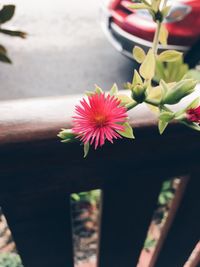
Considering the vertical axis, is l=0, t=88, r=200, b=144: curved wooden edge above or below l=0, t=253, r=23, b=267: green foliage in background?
above

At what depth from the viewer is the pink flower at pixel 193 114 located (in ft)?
1.47

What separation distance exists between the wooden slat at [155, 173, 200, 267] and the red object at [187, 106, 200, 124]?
9.8 inches

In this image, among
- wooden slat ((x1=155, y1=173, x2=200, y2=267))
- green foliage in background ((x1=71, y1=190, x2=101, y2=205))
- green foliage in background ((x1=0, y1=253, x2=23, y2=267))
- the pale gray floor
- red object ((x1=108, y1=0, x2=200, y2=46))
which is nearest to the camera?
wooden slat ((x1=155, y1=173, x2=200, y2=267))

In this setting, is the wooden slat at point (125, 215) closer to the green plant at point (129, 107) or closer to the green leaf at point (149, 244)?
the green plant at point (129, 107)

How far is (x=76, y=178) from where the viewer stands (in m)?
0.58

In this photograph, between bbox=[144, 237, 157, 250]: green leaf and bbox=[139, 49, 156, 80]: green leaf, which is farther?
bbox=[144, 237, 157, 250]: green leaf

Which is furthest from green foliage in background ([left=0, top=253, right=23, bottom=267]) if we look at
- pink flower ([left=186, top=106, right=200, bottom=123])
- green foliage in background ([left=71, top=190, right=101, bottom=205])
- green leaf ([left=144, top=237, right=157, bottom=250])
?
pink flower ([left=186, top=106, right=200, bottom=123])

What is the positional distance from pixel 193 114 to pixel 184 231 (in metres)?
0.49

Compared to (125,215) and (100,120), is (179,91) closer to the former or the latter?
(100,120)

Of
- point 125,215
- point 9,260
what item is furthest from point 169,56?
point 9,260

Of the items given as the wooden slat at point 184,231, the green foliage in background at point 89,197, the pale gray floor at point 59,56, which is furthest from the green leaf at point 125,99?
the pale gray floor at point 59,56

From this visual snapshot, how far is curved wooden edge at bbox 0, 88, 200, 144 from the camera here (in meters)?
0.48

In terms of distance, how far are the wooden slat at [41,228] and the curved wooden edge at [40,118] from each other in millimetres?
151

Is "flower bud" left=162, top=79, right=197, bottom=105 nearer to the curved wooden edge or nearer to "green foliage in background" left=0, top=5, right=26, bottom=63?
the curved wooden edge
